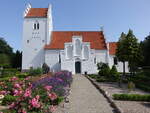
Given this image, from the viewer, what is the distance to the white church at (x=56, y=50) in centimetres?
4075

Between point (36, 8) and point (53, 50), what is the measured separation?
11572 millimetres

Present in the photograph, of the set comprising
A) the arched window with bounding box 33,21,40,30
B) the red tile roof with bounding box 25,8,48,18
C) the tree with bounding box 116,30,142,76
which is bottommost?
the tree with bounding box 116,30,142,76

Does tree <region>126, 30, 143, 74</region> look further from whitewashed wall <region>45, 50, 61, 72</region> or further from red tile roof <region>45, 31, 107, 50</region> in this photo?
whitewashed wall <region>45, 50, 61, 72</region>

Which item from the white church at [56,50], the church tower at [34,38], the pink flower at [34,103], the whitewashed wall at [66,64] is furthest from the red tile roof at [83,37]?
the pink flower at [34,103]

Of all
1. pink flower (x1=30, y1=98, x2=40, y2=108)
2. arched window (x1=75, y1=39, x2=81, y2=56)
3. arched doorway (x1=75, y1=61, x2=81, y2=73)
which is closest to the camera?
pink flower (x1=30, y1=98, x2=40, y2=108)

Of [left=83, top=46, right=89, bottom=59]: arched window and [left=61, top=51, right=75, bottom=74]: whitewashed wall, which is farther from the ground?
[left=83, top=46, right=89, bottom=59]: arched window

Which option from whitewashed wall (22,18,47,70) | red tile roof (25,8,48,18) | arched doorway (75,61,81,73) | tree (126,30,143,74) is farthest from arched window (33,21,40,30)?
tree (126,30,143,74)

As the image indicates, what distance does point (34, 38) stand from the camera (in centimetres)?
4209

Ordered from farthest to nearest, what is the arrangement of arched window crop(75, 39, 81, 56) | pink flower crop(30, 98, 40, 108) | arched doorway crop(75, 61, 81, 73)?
arched window crop(75, 39, 81, 56) → arched doorway crop(75, 61, 81, 73) → pink flower crop(30, 98, 40, 108)

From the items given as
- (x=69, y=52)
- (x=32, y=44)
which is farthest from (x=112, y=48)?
(x=32, y=44)

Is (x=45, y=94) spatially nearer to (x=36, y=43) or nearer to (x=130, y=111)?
(x=130, y=111)

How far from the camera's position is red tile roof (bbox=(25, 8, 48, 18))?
142ft

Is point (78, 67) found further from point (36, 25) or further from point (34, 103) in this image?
point (34, 103)

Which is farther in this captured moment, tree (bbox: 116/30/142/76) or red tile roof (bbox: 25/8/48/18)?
red tile roof (bbox: 25/8/48/18)
